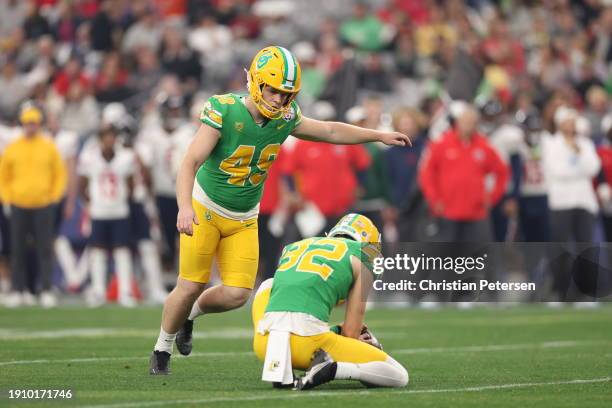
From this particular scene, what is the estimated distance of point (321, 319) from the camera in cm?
845

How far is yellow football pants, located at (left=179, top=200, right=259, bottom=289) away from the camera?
9.34m

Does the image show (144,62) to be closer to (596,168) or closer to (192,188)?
(596,168)

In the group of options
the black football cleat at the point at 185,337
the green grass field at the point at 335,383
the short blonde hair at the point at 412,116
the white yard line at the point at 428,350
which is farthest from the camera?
the short blonde hair at the point at 412,116

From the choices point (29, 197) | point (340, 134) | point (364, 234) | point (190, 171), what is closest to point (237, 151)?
point (190, 171)

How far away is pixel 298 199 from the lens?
18188 mm

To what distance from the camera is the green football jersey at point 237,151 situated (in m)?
9.15

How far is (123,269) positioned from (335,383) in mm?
9351

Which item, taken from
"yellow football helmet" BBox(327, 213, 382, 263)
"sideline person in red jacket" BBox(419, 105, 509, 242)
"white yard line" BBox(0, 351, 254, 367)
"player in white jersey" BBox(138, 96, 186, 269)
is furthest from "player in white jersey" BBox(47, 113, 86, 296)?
"yellow football helmet" BBox(327, 213, 382, 263)

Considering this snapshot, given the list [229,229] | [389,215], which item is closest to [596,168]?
[389,215]

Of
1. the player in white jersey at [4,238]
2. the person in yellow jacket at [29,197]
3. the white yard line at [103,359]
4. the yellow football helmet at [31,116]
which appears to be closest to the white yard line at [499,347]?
the white yard line at [103,359]

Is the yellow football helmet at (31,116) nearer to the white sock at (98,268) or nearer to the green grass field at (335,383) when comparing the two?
the white sock at (98,268)

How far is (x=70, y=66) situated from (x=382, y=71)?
512 centimetres

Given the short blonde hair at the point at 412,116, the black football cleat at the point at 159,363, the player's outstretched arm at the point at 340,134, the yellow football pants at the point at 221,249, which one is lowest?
the black football cleat at the point at 159,363
